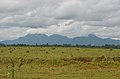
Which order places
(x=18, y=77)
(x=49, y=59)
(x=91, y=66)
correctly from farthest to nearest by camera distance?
(x=49, y=59)
(x=91, y=66)
(x=18, y=77)

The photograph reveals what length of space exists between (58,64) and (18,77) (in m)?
15.6

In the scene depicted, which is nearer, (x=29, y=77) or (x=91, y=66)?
(x=29, y=77)

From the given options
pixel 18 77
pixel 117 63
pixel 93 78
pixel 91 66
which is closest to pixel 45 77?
pixel 18 77

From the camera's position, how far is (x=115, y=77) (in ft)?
95.3

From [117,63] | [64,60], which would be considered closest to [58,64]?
[64,60]

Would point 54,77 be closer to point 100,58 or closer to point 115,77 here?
point 115,77

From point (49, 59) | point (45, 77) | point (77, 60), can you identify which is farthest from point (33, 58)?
point (45, 77)

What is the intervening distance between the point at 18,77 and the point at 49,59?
54.7 feet

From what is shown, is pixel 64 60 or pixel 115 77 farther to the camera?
pixel 64 60

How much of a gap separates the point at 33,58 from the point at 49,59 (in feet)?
8.34

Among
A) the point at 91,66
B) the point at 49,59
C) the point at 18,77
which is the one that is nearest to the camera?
the point at 18,77

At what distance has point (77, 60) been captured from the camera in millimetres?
46094

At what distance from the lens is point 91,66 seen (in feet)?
135

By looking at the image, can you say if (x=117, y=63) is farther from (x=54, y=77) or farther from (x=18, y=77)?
(x=18, y=77)
